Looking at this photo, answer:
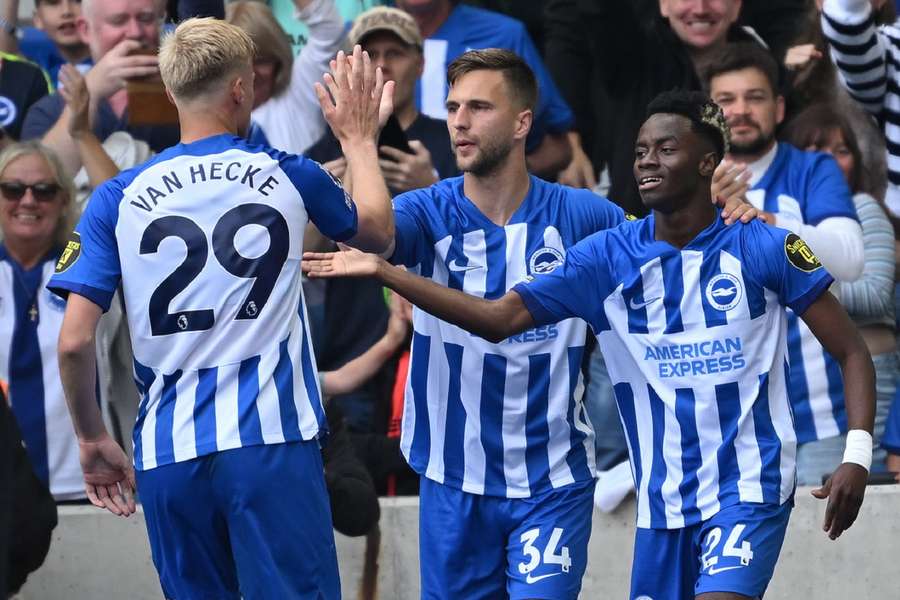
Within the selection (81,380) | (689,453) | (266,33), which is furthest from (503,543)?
(266,33)

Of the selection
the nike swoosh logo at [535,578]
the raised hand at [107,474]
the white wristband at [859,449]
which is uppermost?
the white wristband at [859,449]

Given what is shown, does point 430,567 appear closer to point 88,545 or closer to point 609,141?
point 88,545

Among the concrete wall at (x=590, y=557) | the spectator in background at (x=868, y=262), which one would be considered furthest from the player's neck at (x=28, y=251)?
the spectator in background at (x=868, y=262)

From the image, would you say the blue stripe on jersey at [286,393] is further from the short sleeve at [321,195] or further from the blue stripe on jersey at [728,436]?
the blue stripe on jersey at [728,436]

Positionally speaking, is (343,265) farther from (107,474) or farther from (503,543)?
(503,543)

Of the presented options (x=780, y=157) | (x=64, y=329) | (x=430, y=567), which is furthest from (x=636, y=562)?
(x=780, y=157)

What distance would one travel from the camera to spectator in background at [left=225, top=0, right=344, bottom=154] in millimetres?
8914

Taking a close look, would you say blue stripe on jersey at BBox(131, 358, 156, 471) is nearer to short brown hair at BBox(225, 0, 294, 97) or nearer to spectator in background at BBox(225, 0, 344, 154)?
spectator in background at BBox(225, 0, 344, 154)

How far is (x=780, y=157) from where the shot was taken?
318 inches

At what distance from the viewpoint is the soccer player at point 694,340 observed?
18.5 ft

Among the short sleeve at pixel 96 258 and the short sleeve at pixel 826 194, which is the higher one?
the short sleeve at pixel 826 194

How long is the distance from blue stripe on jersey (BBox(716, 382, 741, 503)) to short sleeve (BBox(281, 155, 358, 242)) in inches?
56.4

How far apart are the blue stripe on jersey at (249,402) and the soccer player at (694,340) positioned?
42cm

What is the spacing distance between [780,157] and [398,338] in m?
2.08
